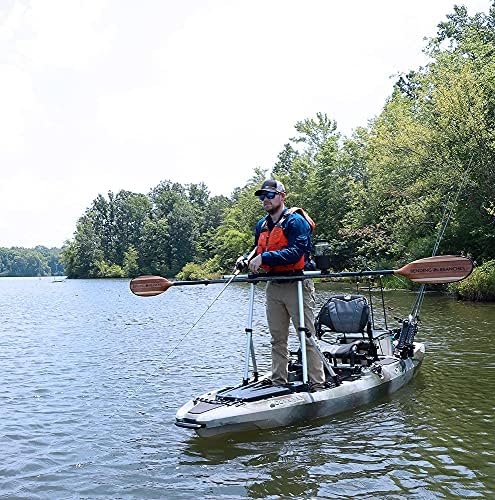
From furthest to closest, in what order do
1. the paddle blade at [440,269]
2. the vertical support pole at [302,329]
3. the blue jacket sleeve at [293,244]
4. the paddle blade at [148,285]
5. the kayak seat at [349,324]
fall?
the kayak seat at [349,324] → the paddle blade at [148,285] → the paddle blade at [440,269] → the vertical support pole at [302,329] → the blue jacket sleeve at [293,244]

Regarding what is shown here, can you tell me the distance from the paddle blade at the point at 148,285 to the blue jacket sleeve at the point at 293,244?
6.32 ft

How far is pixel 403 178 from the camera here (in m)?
29.7

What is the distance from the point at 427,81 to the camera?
3005cm

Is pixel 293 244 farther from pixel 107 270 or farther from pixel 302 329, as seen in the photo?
pixel 107 270

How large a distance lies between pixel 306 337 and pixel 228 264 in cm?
6318

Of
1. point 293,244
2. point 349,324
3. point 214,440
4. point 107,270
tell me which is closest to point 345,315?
point 349,324

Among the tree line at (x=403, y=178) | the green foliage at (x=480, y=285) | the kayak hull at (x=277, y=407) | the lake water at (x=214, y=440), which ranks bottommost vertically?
the lake water at (x=214, y=440)

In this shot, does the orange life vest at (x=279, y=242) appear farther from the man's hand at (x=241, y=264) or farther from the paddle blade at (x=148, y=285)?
the paddle blade at (x=148, y=285)

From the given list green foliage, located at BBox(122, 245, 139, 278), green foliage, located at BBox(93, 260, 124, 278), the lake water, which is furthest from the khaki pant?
green foliage, located at BBox(93, 260, 124, 278)

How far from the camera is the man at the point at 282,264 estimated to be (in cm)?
757

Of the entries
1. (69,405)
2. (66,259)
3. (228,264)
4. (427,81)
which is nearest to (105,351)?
(69,405)

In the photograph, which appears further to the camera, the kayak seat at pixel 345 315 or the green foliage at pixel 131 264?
the green foliage at pixel 131 264

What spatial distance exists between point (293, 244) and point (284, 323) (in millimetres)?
1150

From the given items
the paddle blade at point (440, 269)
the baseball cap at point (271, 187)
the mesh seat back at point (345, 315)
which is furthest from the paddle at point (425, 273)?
the mesh seat back at point (345, 315)
